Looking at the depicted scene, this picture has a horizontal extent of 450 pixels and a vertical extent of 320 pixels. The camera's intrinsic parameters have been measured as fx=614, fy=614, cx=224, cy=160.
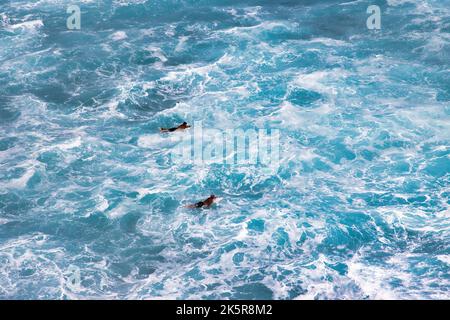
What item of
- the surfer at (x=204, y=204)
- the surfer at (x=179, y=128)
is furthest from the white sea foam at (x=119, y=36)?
the surfer at (x=204, y=204)

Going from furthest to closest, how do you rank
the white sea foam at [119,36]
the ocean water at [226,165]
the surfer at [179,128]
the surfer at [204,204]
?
1. the white sea foam at [119,36]
2. the surfer at [179,128]
3. the surfer at [204,204]
4. the ocean water at [226,165]

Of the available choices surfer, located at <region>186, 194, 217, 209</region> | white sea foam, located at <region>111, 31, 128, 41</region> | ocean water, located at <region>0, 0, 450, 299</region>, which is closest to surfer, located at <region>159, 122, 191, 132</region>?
ocean water, located at <region>0, 0, 450, 299</region>

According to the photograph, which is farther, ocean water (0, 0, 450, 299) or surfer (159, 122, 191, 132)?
surfer (159, 122, 191, 132)

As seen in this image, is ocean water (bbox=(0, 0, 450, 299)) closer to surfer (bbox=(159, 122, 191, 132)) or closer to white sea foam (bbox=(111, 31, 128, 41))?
white sea foam (bbox=(111, 31, 128, 41))

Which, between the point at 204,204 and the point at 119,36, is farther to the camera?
the point at 119,36

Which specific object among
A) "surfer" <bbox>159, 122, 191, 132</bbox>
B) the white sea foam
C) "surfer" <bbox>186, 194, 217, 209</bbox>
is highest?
the white sea foam

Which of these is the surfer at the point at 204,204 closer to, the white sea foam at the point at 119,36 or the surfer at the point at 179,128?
the surfer at the point at 179,128

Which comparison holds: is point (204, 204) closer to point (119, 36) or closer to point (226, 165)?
point (226, 165)

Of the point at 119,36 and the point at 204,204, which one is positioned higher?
the point at 119,36

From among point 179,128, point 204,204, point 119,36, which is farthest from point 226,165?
point 119,36

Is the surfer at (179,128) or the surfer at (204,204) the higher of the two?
the surfer at (179,128)
